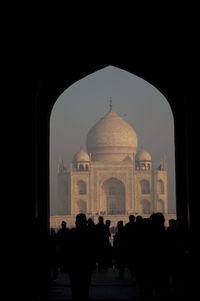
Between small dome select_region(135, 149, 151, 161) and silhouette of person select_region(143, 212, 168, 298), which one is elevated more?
small dome select_region(135, 149, 151, 161)

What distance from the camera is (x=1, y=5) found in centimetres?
493

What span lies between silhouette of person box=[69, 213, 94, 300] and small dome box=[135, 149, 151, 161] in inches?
1435

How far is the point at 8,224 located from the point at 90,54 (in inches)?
116

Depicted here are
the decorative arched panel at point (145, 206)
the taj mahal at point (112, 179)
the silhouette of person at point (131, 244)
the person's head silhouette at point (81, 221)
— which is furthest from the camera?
the decorative arched panel at point (145, 206)

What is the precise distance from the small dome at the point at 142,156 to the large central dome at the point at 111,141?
478 millimetres

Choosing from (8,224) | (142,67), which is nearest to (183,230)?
(142,67)

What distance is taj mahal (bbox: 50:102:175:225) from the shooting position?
1500 inches

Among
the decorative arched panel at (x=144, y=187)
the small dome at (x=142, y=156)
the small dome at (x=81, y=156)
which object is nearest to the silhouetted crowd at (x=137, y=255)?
the decorative arched panel at (x=144, y=187)

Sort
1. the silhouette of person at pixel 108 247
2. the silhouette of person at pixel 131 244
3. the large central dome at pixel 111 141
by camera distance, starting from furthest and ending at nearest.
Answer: the large central dome at pixel 111 141 < the silhouette of person at pixel 108 247 < the silhouette of person at pixel 131 244

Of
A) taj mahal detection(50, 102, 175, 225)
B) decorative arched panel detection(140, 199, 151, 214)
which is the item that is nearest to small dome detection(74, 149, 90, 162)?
taj mahal detection(50, 102, 175, 225)

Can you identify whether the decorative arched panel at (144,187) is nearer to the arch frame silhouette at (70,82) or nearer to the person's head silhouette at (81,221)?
the arch frame silhouette at (70,82)

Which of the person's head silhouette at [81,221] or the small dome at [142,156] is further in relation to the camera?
the small dome at [142,156]

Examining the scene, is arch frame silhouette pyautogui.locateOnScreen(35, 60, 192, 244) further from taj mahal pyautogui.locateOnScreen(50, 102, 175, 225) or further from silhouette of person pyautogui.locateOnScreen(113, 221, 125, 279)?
taj mahal pyautogui.locateOnScreen(50, 102, 175, 225)

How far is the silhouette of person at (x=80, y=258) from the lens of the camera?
4.30 metres
